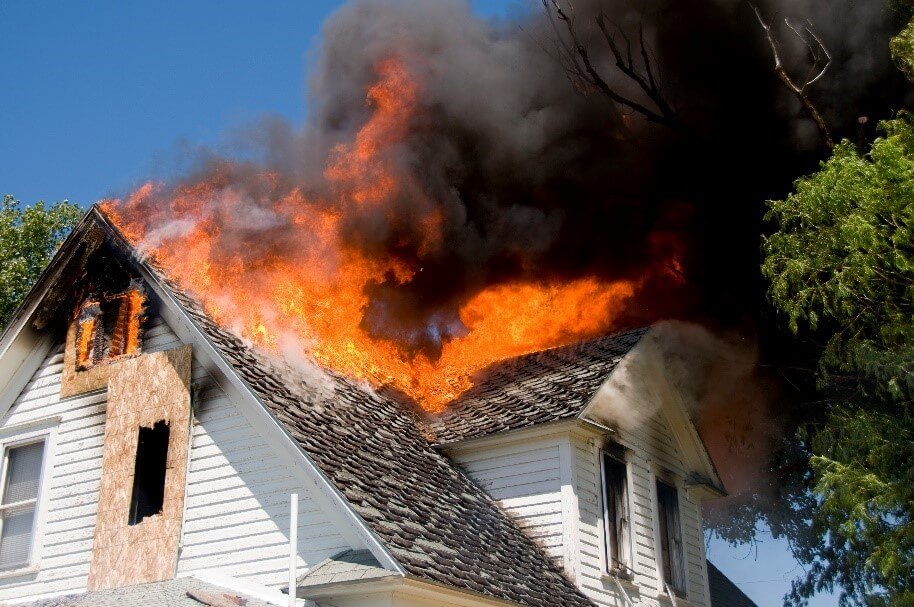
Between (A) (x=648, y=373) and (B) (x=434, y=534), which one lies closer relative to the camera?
(B) (x=434, y=534)

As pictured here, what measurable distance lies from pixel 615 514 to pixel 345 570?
541cm

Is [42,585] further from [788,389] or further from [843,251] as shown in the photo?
[788,389]

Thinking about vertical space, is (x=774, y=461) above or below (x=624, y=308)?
below

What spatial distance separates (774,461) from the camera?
19.8 m

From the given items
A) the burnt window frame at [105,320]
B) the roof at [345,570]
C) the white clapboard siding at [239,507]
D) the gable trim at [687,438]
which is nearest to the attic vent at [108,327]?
the burnt window frame at [105,320]

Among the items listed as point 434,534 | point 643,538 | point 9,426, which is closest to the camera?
point 434,534

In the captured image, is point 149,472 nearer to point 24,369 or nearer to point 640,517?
point 24,369

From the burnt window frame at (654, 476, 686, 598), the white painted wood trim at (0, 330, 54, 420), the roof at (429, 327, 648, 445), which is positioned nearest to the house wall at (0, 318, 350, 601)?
the white painted wood trim at (0, 330, 54, 420)

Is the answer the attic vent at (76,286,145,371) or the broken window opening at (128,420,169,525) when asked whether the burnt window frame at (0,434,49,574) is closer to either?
the attic vent at (76,286,145,371)

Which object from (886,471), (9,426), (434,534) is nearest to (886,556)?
(886,471)

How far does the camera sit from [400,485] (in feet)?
36.3

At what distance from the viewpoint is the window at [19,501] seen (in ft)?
39.7

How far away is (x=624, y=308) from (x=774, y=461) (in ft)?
17.8

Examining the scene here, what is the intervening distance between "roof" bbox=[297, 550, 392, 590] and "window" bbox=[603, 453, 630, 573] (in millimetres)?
4550
